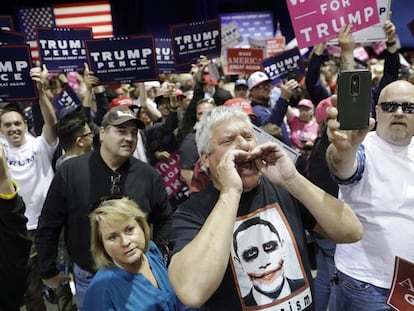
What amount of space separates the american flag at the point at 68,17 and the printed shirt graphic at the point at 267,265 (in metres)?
15.1

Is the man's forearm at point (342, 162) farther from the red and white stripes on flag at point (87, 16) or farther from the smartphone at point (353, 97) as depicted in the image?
the red and white stripes on flag at point (87, 16)

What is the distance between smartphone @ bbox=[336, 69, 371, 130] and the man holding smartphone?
1.64 ft

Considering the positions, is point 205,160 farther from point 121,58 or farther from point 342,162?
point 121,58

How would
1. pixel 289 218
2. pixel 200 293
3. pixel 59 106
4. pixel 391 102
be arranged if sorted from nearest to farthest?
pixel 200 293 < pixel 289 218 < pixel 391 102 < pixel 59 106

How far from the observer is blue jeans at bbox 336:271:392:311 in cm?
245

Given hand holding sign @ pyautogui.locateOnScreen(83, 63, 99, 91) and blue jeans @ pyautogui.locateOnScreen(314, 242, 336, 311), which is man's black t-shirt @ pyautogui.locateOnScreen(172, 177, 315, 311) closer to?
blue jeans @ pyautogui.locateOnScreen(314, 242, 336, 311)

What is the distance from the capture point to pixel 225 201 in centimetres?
162

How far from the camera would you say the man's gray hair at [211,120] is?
1.84m

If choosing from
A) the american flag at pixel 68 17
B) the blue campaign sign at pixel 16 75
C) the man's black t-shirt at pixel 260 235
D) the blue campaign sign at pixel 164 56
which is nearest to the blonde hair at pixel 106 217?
the man's black t-shirt at pixel 260 235

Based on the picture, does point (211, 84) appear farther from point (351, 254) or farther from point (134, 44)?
point (351, 254)

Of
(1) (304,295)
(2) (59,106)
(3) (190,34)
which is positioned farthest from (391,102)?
(2) (59,106)

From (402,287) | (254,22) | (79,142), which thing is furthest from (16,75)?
(254,22)

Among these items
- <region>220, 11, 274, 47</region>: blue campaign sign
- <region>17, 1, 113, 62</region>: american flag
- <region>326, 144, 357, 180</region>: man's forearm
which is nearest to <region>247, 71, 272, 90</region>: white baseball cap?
<region>326, 144, 357, 180</region>: man's forearm

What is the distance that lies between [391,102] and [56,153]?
2.88 metres
